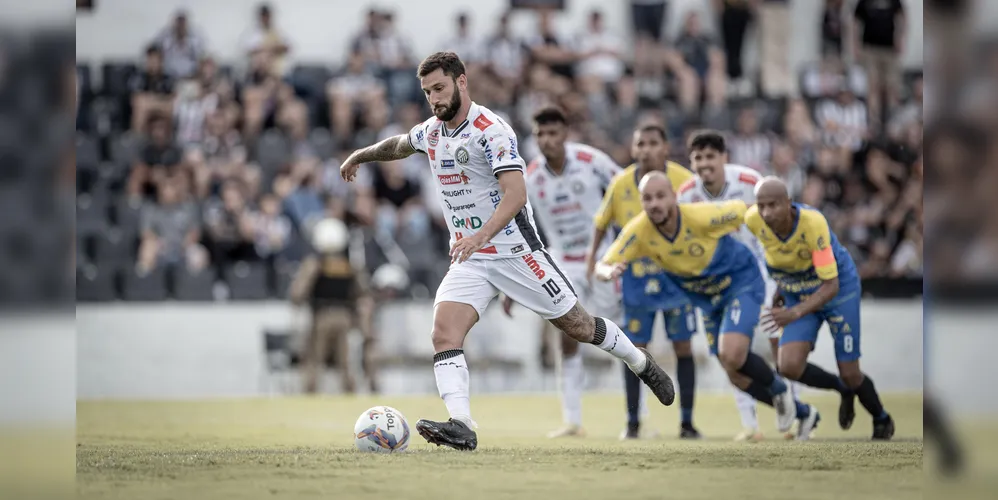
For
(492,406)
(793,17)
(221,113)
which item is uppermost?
(793,17)

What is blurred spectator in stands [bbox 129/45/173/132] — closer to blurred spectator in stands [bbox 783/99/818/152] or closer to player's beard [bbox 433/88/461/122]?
blurred spectator in stands [bbox 783/99/818/152]

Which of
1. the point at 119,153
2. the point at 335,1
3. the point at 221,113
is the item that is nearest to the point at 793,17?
the point at 335,1

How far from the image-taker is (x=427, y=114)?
839 inches

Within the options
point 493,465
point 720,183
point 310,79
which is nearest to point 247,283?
point 310,79

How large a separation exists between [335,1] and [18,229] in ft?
69.3

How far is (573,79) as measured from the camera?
22422mm

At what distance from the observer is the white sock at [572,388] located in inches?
455

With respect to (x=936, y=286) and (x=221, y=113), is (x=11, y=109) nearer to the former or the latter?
(x=936, y=286)

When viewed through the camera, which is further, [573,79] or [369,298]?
[573,79]

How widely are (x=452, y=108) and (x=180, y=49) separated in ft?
49.0

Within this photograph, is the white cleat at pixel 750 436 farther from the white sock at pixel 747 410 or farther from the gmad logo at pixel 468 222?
the gmad logo at pixel 468 222

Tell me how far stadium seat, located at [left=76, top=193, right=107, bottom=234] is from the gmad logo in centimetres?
1168

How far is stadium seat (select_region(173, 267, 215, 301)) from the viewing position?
694 inches

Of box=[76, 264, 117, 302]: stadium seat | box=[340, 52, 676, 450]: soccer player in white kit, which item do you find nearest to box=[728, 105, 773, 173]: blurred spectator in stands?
box=[76, 264, 117, 302]: stadium seat
